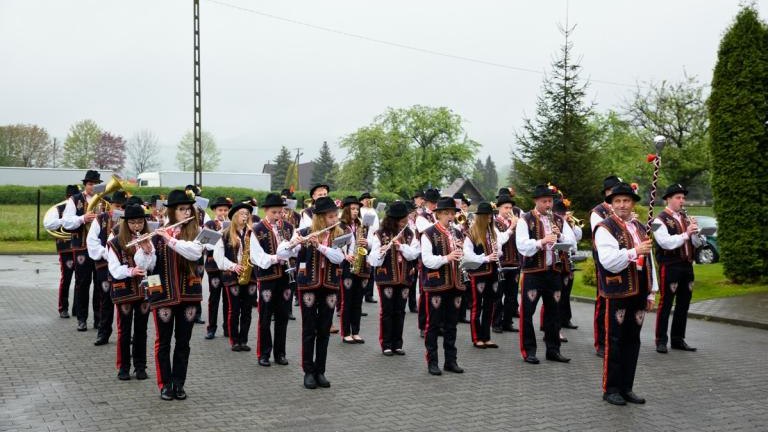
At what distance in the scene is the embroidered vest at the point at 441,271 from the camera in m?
8.84

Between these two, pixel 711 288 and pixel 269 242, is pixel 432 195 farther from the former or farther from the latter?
pixel 711 288

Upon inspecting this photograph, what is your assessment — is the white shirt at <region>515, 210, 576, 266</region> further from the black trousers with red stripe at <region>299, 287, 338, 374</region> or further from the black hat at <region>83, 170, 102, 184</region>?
the black hat at <region>83, 170, 102, 184</region>

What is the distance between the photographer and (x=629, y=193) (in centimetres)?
741

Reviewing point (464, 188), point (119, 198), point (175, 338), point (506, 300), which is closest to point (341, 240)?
point (175, 338)

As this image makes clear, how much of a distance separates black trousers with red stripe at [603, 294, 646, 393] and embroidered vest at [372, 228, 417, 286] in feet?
11.7

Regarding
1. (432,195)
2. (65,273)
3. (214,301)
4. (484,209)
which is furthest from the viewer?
(432,195)

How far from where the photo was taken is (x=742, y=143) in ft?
53.9

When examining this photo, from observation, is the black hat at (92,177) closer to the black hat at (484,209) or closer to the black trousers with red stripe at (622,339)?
the black hat at (484,209)

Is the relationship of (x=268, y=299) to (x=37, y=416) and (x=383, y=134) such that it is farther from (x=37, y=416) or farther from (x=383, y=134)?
(x=383, y=134)

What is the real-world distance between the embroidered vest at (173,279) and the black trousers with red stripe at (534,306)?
4.43 m

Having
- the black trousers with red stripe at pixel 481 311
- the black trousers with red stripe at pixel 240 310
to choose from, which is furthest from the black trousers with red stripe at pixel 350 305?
the black trousers with red stripe at pixel 481 311

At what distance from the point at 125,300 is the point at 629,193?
580 cm

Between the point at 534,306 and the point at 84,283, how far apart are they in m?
7.31

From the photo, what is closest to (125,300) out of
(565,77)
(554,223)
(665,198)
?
(554,223)
